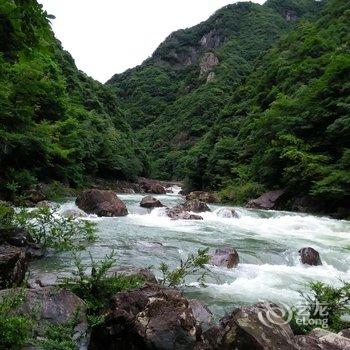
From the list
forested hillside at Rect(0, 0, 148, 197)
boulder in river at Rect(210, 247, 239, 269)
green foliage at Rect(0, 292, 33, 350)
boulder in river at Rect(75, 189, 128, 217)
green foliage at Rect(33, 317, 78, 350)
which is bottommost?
boulder in river at Rect(75, 189, 128, 217)

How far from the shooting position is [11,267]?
21.3 ft

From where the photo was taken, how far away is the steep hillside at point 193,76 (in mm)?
82000

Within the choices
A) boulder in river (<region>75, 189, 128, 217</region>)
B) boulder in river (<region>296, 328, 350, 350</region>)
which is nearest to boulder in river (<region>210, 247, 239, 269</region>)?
boulder in river (<region>296, 328, 350, 350</region>)

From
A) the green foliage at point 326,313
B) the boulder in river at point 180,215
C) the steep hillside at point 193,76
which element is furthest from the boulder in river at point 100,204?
the steep hillside at point 193,76

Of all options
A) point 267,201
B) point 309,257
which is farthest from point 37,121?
point 309,257

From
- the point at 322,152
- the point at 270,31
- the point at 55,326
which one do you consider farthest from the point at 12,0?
the point at 270,31

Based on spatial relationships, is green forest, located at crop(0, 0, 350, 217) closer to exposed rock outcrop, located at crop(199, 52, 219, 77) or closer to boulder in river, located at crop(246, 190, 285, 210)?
boulder in river, located at crop(246, 190, 285, 210)

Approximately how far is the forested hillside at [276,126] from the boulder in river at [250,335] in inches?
716

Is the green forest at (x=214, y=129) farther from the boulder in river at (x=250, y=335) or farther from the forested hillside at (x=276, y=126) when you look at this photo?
the boulder in river at (x=250, y=335)

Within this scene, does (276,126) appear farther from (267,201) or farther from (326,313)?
(326,313)

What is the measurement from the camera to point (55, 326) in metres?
4.98

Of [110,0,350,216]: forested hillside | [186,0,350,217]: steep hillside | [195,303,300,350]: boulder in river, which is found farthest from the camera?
[110,0,350,216]: forested hillside

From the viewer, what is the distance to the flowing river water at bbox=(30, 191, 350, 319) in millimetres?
8266

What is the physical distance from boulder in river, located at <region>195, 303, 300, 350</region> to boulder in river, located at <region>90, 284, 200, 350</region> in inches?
9.2
